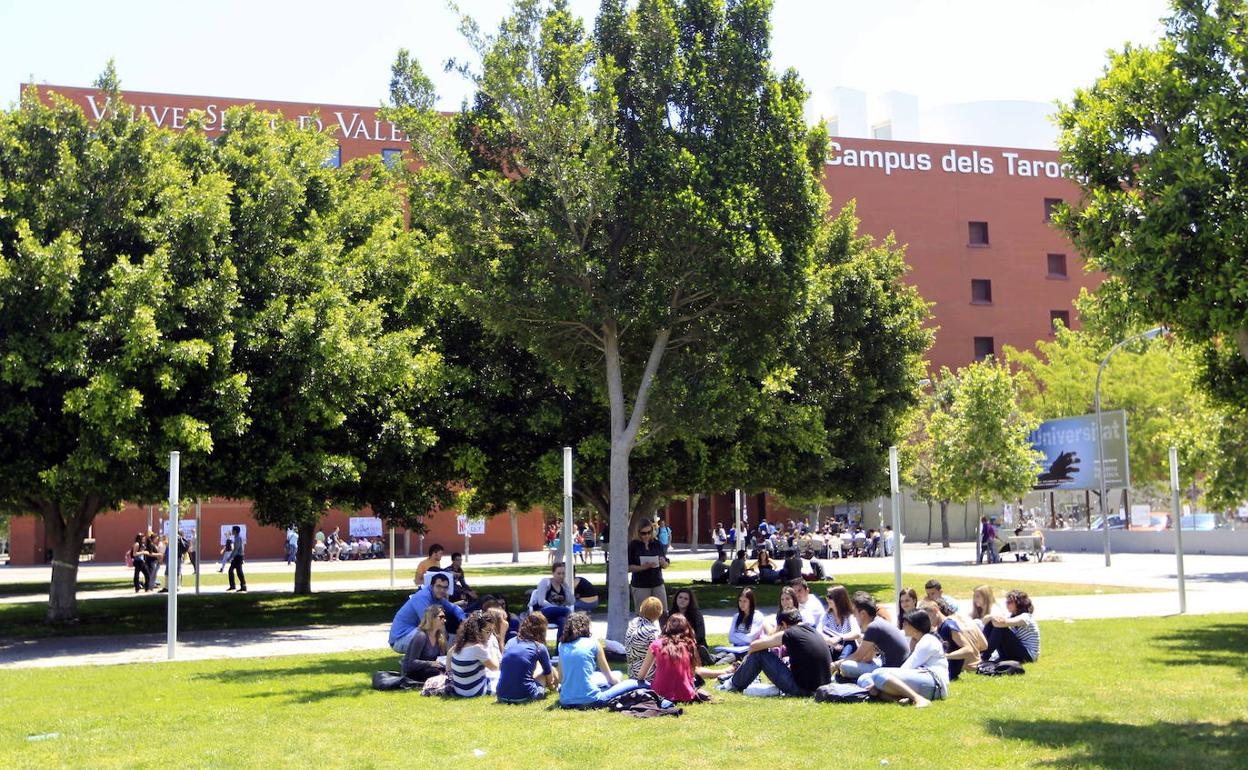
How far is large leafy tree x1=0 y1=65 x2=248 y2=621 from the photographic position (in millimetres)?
18719

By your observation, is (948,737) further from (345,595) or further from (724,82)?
(345,595)

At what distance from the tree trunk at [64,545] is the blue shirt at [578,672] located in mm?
14310

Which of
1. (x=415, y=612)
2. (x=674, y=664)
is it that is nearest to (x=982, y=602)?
(x=674, y=664)

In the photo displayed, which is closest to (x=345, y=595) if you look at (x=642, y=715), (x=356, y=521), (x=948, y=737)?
(x=642, y=715)

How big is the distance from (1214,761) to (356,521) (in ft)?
193

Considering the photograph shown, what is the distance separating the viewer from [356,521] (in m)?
64.1

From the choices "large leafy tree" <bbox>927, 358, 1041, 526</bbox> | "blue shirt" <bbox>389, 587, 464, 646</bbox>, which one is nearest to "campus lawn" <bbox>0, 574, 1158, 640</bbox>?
"blue shirt" <bbox>389, 587, 464, 646</bbox>

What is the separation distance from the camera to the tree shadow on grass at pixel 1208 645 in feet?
45.8

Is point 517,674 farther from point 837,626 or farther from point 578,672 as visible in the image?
point 837,626

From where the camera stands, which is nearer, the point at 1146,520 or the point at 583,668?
the point at 583,668

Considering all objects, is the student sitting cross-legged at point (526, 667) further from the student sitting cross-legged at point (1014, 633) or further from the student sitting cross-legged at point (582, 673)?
the student sitting cross-legged at point (1014, 633)

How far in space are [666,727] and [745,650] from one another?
3.57m

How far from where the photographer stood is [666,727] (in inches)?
404

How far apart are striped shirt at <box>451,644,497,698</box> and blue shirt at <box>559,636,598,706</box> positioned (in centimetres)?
118
